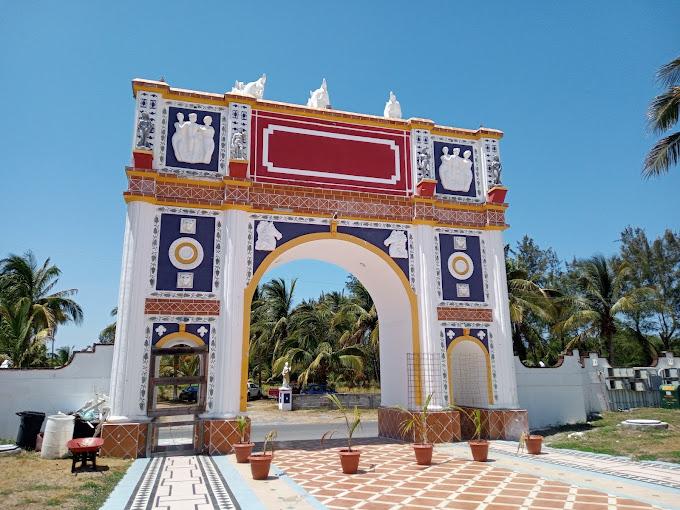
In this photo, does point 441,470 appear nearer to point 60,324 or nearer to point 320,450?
point 320,450

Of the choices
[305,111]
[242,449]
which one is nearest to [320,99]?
[305,111]

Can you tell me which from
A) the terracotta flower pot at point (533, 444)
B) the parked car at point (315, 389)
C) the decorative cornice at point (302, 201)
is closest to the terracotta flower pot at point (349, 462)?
the terracotta flower pot at point (533, 444)

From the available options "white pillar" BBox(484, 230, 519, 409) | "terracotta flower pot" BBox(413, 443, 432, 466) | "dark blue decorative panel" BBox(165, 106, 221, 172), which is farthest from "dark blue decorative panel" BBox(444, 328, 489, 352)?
"dark blue decorative panel" BBox(165, 106, 221, 172)

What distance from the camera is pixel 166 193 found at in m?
11.7

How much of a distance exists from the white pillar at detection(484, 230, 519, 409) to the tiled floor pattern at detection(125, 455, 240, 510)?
24.4 feet

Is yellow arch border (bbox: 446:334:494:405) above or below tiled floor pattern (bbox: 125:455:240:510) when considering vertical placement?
above

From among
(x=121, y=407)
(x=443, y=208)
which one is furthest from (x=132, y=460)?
(x=443, y=208)

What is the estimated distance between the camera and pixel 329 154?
13.3 metres

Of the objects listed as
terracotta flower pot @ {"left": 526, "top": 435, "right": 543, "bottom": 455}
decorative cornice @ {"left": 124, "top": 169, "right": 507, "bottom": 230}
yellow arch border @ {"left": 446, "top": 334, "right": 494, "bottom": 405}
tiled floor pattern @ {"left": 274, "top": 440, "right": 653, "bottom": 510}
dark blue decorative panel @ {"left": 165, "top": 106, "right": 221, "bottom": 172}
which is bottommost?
tiled floor pattern @ {"left": 274, "top": 440, "right": 653, "bottom": 510}

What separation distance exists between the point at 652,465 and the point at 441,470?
368cm

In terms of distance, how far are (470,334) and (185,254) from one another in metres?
7.40

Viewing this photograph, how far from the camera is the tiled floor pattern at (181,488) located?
21.2 ft

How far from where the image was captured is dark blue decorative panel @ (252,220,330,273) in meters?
12.1

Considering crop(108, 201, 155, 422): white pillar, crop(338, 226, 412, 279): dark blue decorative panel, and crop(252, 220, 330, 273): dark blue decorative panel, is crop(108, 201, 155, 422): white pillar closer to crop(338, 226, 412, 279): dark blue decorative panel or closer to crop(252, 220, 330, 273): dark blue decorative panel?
crop(252, 220, 330, 273): dark blue decorative panel
